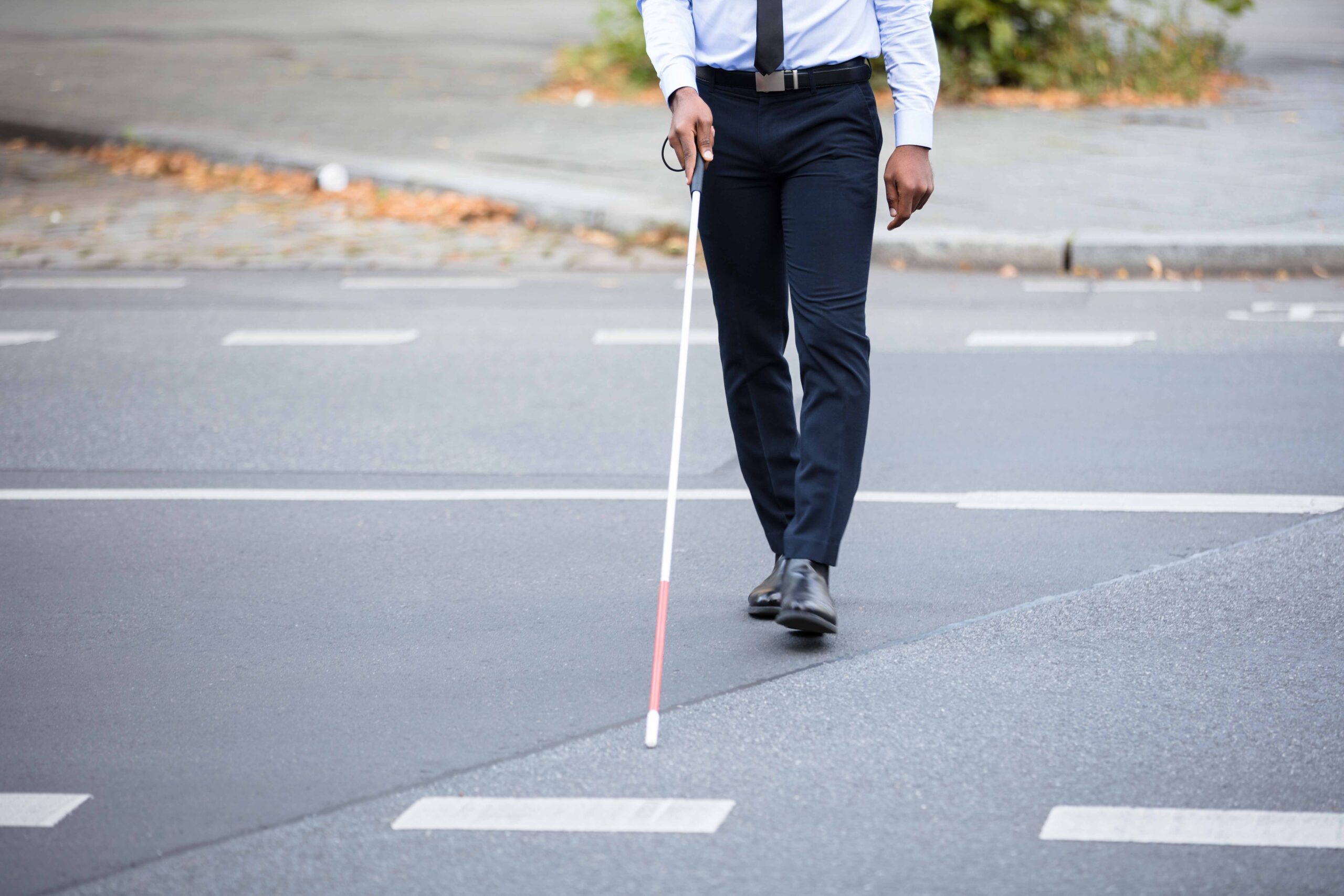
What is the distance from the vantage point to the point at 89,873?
2.91m

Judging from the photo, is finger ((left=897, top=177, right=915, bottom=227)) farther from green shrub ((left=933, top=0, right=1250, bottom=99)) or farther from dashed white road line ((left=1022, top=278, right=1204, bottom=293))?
green shrub ((left=933, top=0, right=1250, bottom=99))

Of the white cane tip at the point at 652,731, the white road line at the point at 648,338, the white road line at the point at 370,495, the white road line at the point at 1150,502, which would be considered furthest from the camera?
the white road line at the point at 648,338

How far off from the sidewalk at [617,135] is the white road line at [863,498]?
3834mm

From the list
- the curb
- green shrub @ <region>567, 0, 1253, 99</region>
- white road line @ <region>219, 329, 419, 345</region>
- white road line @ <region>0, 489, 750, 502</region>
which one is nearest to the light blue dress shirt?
white road line @ <region>0, 489, 750, 502</region>

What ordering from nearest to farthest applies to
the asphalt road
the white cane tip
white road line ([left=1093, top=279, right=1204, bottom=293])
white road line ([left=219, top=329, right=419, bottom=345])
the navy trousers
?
the asphalt road, the white cane tip, the navy trousers, white road line ([left=219, top=329, right=419, bottom=345]), white road line ([left=1093, top=279, right=1204, bottom=293])

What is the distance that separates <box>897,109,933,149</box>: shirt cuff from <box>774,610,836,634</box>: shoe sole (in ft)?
3.68

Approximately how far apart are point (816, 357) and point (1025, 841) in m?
1.37

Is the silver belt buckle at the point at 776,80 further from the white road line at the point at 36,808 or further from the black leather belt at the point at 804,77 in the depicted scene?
the white road line at the point at 36,808

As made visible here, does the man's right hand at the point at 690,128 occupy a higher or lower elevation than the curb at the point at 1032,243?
higher

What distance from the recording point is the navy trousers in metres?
3.80

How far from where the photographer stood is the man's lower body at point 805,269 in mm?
3803

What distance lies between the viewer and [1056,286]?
835 cm

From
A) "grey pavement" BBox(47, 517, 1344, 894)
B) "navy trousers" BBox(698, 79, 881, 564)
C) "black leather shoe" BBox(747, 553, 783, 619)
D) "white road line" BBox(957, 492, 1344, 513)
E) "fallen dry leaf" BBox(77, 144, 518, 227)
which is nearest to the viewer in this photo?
"grey pavement" BBox(47, 517, 1344, 894)

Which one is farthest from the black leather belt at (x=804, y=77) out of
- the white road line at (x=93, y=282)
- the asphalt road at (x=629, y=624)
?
the white road line at (x=93, y=282)
